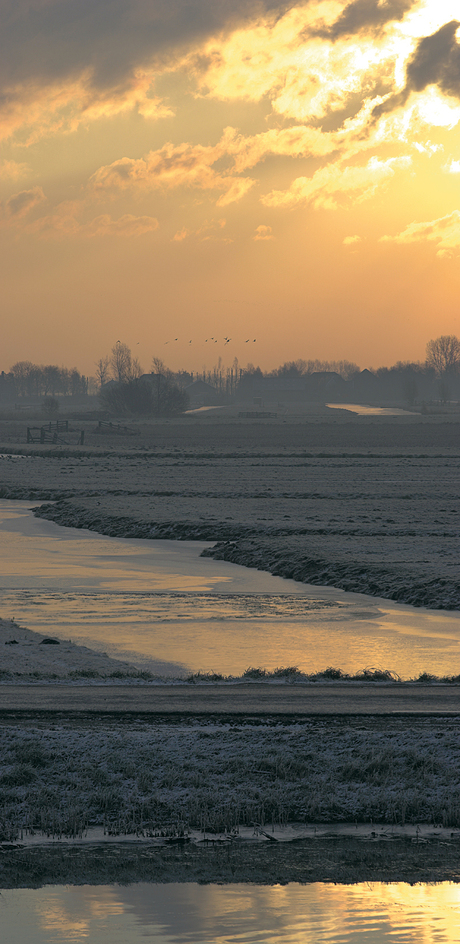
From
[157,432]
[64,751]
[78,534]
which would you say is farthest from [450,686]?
[157,432]

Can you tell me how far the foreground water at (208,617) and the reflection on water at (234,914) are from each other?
316 inches

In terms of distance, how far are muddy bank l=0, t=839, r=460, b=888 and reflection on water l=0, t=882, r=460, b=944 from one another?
0.54 ft

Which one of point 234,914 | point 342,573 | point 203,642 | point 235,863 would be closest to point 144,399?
point 342,573

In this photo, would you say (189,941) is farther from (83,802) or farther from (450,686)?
(450,686)

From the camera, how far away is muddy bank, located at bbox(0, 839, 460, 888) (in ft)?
31.6

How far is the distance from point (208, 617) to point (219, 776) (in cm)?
1082

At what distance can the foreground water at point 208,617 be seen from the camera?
61.7 feet

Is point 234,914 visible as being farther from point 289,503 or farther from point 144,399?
point 144,399

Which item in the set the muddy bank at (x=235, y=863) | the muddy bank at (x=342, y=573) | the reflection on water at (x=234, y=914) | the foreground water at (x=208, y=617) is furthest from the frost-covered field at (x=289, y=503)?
the reflection on water at (x=234, y=914)

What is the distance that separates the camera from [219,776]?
11922 millimetres

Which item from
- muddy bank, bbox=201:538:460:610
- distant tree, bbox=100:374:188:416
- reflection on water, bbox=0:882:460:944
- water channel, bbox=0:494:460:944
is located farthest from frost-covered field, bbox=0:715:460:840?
distant tree, bbox=100:374:188:416

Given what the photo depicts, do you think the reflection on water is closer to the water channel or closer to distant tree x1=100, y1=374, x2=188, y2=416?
the water channel

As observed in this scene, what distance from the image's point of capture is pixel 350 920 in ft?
28.8

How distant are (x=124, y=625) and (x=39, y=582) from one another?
21.1 feet
